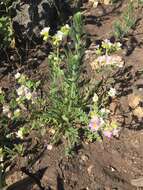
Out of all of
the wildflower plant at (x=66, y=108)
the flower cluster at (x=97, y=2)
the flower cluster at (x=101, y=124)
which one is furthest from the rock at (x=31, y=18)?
the flower cluster at (x=101, y=124)

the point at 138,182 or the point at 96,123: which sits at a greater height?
the point at 96,123

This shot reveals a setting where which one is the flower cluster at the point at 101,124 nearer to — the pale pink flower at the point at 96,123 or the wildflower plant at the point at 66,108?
the pale pink flower at the point at 96,123

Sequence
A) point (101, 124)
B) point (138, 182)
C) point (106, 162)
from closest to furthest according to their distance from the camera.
A: point (101, 124), point (138, 182), point (106, 162)

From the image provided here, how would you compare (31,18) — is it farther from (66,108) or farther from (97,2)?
(66,108)

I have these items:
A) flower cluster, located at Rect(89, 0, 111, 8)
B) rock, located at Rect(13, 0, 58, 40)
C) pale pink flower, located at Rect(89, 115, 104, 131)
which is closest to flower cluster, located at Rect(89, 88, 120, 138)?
pale pink flower, located at Rect(89, 115, 104, 131)

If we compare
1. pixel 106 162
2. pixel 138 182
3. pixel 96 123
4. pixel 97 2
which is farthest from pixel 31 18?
pixel 138 182

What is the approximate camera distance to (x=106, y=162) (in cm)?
426

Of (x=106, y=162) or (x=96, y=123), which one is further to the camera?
(x=106, y=162)

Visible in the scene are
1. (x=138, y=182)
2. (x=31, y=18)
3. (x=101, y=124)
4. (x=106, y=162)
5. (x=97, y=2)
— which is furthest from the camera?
(x=97, y=2)

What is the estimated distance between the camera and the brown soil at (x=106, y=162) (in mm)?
4070

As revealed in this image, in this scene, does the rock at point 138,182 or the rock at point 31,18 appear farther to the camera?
the rock at point 31,18

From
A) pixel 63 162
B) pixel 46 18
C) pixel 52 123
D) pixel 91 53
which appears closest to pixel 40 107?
pixel 52 123

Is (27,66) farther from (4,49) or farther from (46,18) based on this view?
(46,18)

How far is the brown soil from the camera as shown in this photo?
160 inches
